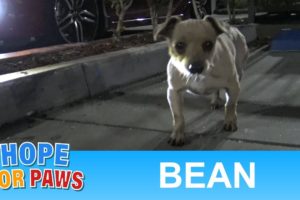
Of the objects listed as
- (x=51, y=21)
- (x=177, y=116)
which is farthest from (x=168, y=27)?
(x=51, y=21)

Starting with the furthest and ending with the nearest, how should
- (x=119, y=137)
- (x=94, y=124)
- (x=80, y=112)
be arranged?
(x=80, y=112), (x=94, y=124), (x=119, y=137)

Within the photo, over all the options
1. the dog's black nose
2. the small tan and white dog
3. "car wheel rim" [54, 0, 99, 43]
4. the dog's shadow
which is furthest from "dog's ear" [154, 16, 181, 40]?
"car wheel rim" [54, 0, 99, 43]

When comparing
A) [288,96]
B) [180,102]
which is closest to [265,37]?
[288,96]

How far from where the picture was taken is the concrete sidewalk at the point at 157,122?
12.1 feet

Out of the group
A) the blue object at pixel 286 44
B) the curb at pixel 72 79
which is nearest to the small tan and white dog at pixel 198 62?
the curb at pixel 72 79

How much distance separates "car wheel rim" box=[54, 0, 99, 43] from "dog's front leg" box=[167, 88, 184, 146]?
148 inches

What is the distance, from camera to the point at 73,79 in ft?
16.4

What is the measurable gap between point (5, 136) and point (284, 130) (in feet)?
7.74

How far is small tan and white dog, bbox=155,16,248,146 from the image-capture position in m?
3.15

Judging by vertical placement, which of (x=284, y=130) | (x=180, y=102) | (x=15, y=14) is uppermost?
(x=15, y=14)

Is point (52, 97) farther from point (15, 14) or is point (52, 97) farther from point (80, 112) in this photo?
point (15, 14)

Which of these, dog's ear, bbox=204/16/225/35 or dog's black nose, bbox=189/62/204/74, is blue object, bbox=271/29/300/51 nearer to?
dog's ear, bbox=204/16/225/35

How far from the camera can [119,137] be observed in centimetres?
388

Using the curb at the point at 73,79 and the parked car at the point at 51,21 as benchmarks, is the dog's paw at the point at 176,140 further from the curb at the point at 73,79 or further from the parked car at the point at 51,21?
the parked car at the point at 51,21
